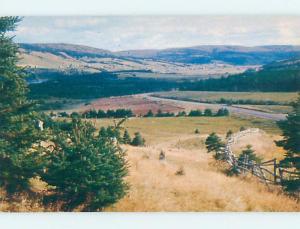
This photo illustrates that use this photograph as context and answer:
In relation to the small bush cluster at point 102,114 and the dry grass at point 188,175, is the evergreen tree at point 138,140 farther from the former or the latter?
the small bush cluster at point 102,114

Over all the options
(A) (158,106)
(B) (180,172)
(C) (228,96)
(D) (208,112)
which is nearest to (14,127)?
(A) (158,106)

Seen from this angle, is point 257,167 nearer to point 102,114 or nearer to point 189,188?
point 189,188

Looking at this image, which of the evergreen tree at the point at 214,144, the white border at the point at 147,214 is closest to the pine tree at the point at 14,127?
the white border at the point at 147,214

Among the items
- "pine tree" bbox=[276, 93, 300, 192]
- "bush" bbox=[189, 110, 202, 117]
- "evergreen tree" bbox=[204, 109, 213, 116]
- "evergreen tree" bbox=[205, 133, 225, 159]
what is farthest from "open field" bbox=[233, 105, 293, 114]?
"bush" bbox=[189, 110, 202, 117]
